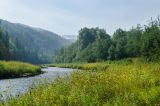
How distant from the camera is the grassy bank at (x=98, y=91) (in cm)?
1515

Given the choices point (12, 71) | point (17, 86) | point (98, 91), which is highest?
point (12, 71)

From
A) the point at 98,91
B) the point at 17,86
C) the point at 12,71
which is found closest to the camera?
the point at 98,91

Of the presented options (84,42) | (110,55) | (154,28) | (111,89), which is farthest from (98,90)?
(84,42)

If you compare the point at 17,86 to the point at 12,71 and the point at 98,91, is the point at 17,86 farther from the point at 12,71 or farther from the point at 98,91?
the point at 12,71

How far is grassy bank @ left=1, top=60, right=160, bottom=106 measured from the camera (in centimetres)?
1515

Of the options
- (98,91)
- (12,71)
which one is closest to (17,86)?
(98,91)

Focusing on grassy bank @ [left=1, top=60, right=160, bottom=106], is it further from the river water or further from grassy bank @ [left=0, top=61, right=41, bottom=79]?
grassy bank @ [left=0, top=61, right=41, bottom=79]

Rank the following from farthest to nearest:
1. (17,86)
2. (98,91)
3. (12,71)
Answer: (12,71) < (17,86) < (98,91)

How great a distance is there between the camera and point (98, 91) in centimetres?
1800

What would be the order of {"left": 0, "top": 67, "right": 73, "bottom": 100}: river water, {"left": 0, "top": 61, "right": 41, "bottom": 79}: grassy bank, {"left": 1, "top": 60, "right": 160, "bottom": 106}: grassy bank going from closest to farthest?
{"left": 0, "top": 67, "right": 73, "bottom": 100}: river water → {"left": 1, "top": 60, "right": 160, "bottom": 106}: grassy bank → {"left": 0, "top": 61, "right": 41, "bottom": 79}: grassy bank

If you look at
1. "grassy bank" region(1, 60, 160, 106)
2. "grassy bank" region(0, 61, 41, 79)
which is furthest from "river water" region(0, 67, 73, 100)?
"grassy bank" region(0, 61, 41, 79)

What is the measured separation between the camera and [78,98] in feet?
51.4

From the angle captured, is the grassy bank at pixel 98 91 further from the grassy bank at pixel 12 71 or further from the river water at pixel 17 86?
the grassy bank at pixel 12 71

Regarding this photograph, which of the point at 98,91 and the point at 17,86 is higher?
the point at 98,91
